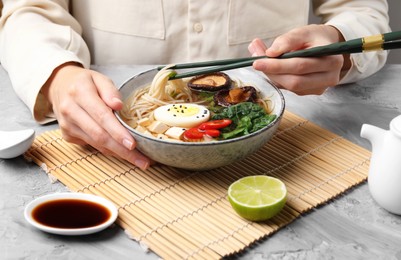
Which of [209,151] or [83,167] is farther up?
[209,151]

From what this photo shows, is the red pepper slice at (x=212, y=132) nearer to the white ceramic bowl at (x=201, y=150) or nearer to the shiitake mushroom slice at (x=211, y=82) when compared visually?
the white ceramic bowl at (x=201, y=150)

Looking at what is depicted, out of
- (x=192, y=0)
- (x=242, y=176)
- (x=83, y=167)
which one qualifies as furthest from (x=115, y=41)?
(x=242, y=176)

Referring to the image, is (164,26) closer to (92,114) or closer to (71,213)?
(92,114)

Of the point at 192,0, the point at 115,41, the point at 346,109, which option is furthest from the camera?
the point at 115,41

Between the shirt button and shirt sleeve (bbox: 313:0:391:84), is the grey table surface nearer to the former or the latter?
shirt sleeve (bbox: 313:0:391:84)

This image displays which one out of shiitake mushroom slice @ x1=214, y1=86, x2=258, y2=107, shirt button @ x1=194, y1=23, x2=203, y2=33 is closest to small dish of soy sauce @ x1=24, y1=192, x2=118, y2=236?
shiitake mushroom slice @ x1=214, y1=86, x2=258, y2=107

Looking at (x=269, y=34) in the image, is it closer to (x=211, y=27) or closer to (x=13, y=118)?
(x=211, y=27)

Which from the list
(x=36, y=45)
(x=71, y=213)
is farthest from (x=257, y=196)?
(x=36, y=45)

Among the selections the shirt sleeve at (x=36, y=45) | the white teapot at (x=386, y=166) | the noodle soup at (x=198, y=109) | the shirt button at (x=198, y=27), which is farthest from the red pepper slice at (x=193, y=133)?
the shirt button at (x=198, y=27)
